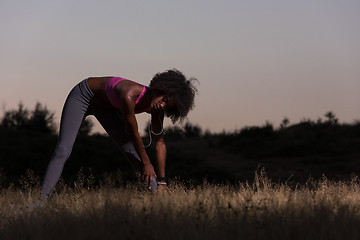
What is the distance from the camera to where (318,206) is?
5.09 metres

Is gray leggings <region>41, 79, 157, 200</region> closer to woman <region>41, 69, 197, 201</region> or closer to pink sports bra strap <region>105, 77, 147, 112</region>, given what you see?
woman <region>41, 69, 197, 201</region>

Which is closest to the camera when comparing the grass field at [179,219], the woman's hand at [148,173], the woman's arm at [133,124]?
the grass field at [179,219]

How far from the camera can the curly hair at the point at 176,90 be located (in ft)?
17.1

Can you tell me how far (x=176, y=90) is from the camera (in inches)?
207

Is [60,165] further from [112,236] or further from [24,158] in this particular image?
[24,158]

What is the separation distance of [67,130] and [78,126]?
0.13 metres

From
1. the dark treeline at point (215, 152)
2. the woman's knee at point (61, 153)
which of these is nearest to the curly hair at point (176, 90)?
the woman's knee at point (61, 153)

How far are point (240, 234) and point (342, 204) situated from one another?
194 cm

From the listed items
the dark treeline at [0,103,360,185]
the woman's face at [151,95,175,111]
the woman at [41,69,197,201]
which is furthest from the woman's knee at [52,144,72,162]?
the dark treeline at [0,103,360,185]

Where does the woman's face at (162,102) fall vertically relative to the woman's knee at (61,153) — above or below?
above

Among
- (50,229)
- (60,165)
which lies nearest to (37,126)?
(60,165)

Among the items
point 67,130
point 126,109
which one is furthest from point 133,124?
point 67,130

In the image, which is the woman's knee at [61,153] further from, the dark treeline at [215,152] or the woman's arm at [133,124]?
the dark treeline at [215,152]

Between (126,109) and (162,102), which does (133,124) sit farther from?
(162,102)
